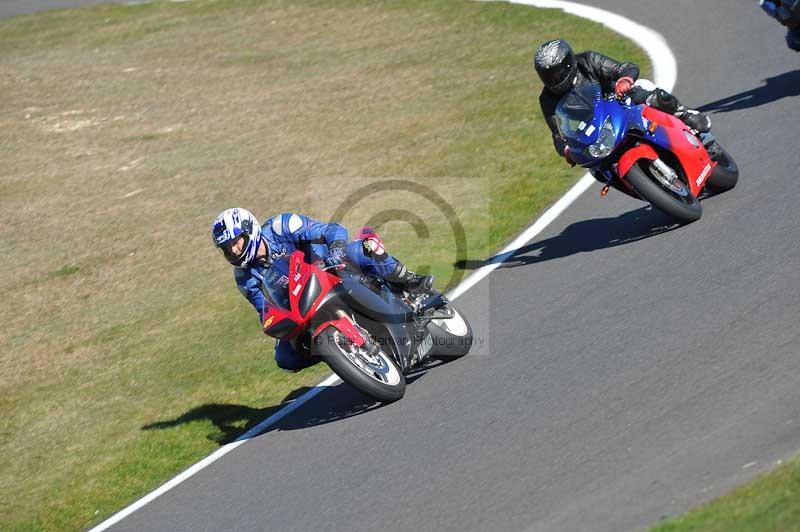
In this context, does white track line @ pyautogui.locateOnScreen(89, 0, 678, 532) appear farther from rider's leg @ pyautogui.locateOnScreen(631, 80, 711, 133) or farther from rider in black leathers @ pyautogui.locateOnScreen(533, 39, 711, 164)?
rider's leg @ pyautogui.locateOnScreen(631, 80, 711, 133)

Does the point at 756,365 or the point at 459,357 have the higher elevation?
the point at 756,365

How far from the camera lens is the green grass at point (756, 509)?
5195mm

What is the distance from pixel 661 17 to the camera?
57.7ft

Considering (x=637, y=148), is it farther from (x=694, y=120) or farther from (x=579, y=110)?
(x=694, y=120)

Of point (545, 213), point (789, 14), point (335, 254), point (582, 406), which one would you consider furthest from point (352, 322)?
point (789, 14)

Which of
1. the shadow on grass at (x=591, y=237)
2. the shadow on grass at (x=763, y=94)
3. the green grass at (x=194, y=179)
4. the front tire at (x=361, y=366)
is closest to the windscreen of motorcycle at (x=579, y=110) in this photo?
the shadow on grass at (x=591, y=237)

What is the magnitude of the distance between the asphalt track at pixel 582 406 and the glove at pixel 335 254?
117 cm

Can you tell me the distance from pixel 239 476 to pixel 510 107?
339 inches

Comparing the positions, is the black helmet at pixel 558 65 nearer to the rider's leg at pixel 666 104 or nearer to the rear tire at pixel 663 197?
the rider's leg at pixel 666 104

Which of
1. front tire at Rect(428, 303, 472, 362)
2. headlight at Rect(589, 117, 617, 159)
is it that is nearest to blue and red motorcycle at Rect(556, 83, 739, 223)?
headlight at Rect(589, 117, 617, 159)

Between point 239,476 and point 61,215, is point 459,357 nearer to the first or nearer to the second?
point 239,476

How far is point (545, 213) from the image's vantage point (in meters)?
12.0

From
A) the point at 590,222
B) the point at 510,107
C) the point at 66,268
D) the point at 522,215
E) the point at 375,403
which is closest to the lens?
the point at 375,403

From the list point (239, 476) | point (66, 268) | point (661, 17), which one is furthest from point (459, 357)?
point (661, 17)
